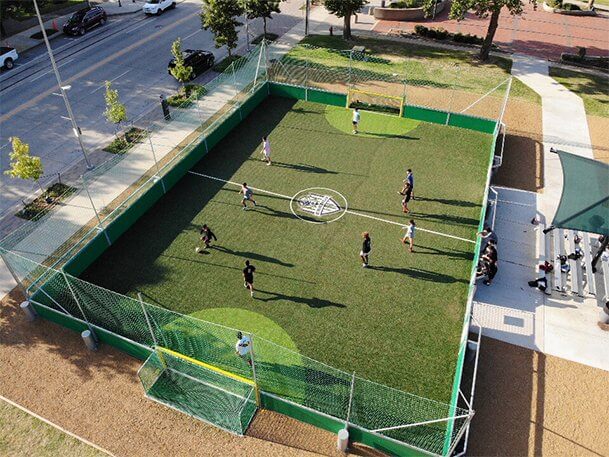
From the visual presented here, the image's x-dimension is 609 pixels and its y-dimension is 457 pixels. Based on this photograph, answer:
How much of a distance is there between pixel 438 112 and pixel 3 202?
21.7m

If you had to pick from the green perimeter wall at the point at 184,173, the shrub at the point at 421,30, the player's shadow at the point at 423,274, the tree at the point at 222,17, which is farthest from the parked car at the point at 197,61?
the player's shadow at the point at 423,274

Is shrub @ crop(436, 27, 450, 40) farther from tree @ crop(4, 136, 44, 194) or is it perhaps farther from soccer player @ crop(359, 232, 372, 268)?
tree @ crop(4, 136, 44, 194)

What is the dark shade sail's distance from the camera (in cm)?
1634

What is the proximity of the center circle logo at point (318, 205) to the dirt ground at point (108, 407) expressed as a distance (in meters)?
8.71

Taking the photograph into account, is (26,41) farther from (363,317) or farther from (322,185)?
(363,317)

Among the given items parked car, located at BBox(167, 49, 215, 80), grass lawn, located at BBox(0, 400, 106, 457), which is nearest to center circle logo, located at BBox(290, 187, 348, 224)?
grass lawn, located at BBox(0, 400, 106, 457)

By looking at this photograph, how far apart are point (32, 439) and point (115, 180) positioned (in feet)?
40.1

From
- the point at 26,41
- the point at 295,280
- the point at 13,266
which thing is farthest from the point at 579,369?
the point at 26,41

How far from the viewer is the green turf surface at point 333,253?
15.3 meters

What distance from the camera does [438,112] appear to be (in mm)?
25391

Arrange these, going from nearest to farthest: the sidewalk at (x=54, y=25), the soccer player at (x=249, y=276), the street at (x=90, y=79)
Answer: the soccer player at (x=249, y=276), the street at (x=90, y=79), the sidewalk at (x=54, y=25)

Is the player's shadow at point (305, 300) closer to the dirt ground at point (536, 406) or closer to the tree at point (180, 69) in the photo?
the dirt ground at point (536, 406)

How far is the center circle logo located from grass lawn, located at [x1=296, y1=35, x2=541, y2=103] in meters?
Result: 13.8

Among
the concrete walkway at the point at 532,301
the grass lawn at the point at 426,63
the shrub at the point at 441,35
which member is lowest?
the concrete walkway at the point at 532,301
